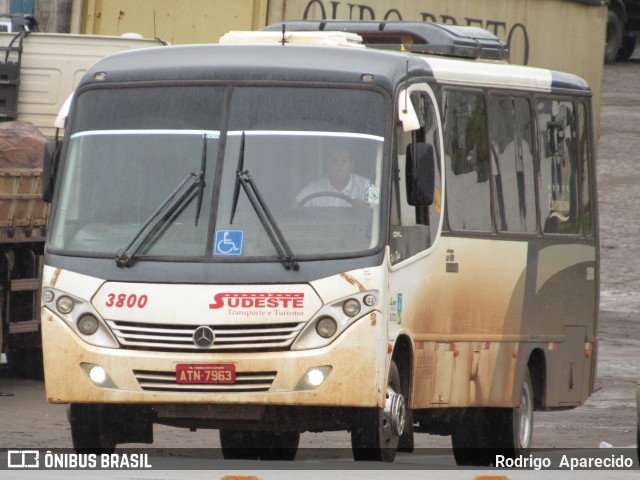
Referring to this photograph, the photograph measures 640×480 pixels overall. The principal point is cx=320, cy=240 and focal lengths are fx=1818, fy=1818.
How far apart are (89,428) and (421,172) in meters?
2.45

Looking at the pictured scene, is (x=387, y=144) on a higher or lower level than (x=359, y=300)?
higher

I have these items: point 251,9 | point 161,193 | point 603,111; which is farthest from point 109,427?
point 603,111

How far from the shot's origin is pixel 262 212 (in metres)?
10.2

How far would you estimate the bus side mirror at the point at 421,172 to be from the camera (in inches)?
412

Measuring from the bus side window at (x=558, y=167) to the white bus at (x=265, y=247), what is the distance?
134cm

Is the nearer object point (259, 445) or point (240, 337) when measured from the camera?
point (240, 337)

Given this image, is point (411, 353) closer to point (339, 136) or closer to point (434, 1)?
point (339, 136)

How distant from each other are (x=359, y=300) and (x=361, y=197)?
0.66m

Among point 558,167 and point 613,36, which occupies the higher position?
point 613,36

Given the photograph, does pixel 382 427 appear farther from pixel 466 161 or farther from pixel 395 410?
pixel 466 161

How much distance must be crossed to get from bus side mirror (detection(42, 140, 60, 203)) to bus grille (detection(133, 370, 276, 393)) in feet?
4.65

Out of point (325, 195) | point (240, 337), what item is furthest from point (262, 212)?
point (240, 337)

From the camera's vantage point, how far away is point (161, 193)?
1038cm

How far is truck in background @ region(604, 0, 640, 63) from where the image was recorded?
40.8 meters
